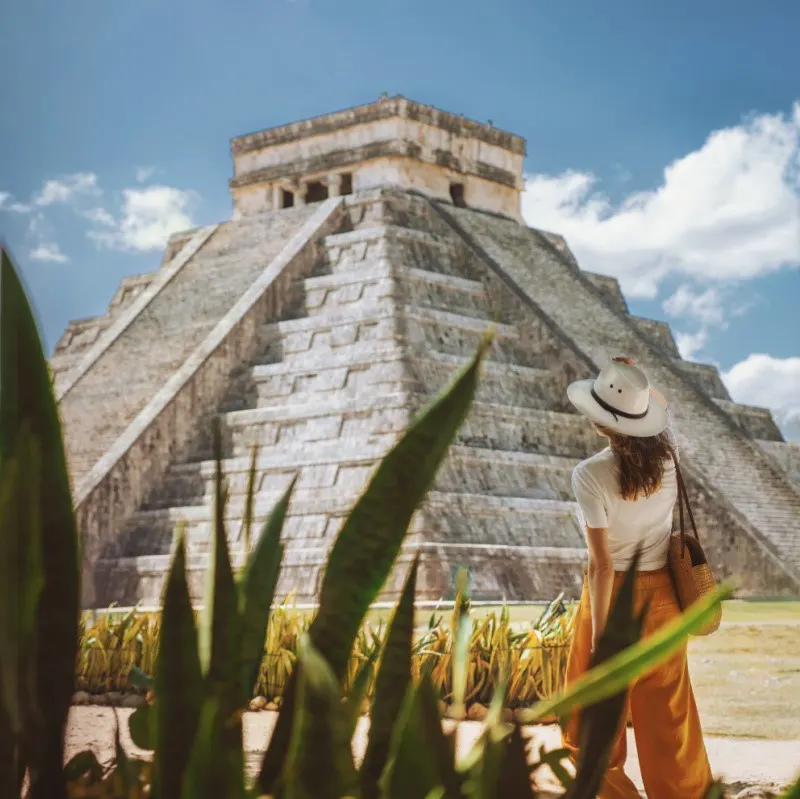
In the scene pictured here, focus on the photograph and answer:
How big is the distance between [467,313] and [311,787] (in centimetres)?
1419

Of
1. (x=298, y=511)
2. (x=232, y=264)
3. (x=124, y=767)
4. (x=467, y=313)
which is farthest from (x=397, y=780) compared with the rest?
(x=232, y=264)

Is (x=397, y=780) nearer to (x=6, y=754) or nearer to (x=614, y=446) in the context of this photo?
(x=6, y=754)

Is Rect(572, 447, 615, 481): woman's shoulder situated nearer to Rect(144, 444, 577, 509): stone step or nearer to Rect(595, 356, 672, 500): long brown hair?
Rect(595, 356, 672, 500): long brown hair

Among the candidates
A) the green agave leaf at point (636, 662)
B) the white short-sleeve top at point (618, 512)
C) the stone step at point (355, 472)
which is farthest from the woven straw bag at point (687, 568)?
the stone step at point (355, 472)

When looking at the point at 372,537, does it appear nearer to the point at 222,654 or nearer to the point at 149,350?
the point at 222,654

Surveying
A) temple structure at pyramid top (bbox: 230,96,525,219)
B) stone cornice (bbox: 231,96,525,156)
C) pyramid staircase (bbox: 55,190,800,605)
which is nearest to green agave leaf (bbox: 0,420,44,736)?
pyramid staircase (bbox: 55,190,800,605)

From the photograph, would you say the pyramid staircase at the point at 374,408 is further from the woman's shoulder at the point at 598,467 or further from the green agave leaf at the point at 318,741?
the green agave leaf at the point at 318,741

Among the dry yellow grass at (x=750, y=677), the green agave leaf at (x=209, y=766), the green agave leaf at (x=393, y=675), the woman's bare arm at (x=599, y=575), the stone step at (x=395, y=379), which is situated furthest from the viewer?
the stone step at (x=395, y=379)

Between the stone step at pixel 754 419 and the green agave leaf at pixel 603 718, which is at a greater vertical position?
the stone step at pixel 754 419

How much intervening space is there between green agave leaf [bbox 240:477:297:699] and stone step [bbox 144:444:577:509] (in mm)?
10336

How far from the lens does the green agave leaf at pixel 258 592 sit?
146 centimetres

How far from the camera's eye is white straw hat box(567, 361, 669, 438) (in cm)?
315

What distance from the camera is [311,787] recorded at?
1080 millimetres

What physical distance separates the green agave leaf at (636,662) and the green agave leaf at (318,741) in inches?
7.7
